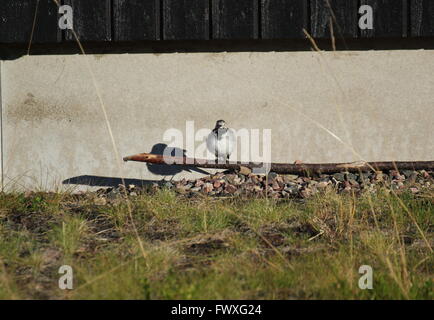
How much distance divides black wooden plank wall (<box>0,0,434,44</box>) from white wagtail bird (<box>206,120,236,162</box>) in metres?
0.96

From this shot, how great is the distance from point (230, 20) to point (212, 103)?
925 mm

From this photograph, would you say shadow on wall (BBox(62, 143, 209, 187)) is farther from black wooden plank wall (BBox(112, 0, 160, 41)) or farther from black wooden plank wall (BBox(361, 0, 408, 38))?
black wooden plank wall (BBox(361, 0, 408, 38))

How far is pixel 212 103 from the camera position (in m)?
6.52

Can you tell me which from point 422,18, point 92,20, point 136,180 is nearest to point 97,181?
point 136,180

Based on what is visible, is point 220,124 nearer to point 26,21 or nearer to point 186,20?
point 186,20

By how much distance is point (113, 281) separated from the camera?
3.13 m

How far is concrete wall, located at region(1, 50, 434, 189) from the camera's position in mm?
6469

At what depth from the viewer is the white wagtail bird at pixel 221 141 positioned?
6.27 metres

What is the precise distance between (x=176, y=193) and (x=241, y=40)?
6.06ft

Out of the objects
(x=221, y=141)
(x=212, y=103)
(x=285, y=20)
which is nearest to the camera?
(x=285, y=20)

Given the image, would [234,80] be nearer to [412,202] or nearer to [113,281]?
[412,202]

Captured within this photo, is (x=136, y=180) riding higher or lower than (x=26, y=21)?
lower

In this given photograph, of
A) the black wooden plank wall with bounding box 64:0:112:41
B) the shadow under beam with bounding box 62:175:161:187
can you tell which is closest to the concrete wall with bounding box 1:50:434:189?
the shadow under beam with bounding box 62:175:161:187
